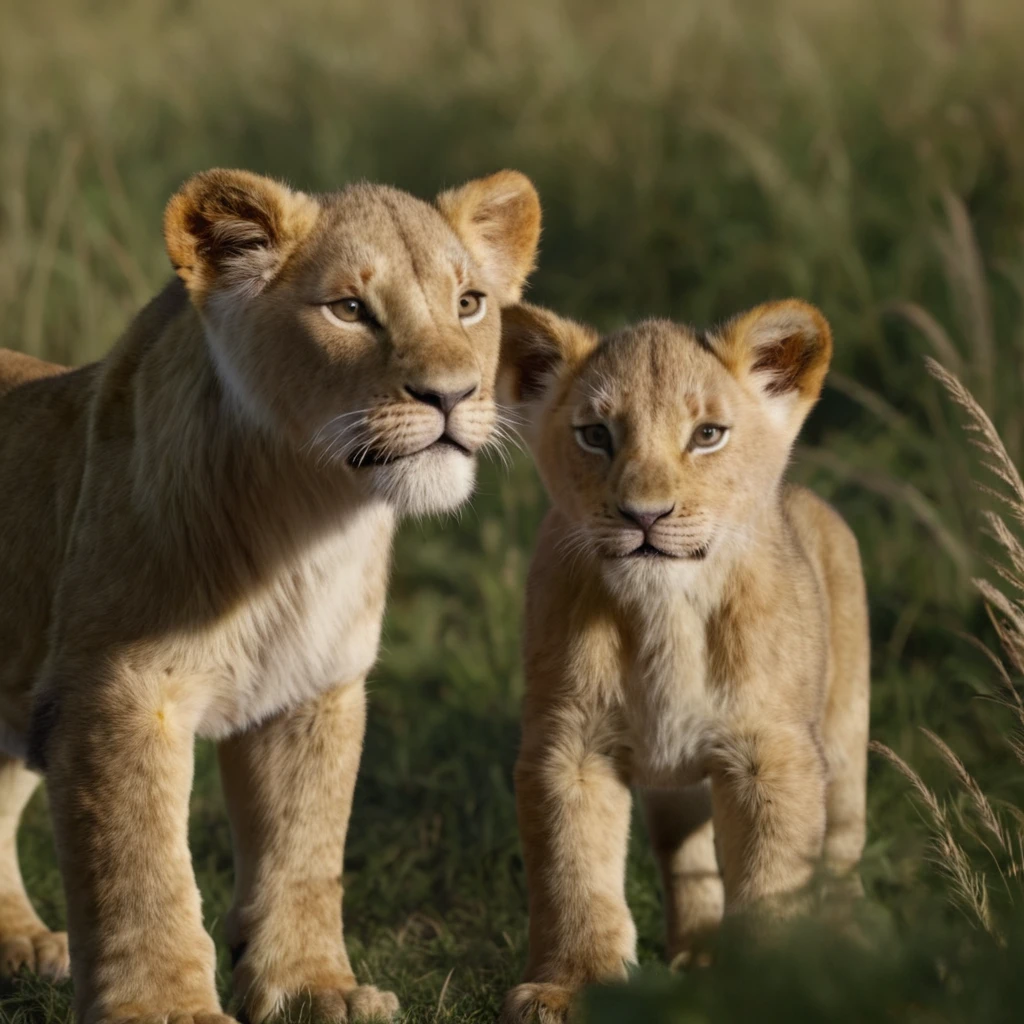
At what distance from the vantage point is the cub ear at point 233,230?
3.49 meters

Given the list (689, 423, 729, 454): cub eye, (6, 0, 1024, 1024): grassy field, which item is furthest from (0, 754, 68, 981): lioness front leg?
(689, 423, 729, 454): cub eye

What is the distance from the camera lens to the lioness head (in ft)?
10.9

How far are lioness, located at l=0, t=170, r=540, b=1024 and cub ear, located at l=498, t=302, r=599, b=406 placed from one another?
0.16m

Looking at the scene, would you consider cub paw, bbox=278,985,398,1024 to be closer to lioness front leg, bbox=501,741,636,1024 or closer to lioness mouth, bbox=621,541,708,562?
lioness front leg, bbox=501,741,636,1024

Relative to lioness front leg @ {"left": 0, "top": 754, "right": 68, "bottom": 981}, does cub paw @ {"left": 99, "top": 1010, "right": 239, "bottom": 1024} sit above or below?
above

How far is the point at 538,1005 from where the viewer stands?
3.46 meters

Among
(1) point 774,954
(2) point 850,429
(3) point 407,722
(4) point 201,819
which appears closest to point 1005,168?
(2) point 850,429

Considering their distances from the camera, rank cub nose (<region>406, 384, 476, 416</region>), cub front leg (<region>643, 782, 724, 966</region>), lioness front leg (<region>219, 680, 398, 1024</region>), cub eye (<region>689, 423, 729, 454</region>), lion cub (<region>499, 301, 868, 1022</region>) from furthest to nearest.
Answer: cub front leg (<region>643, 782, 724, 966</region>) → lioness front leg (<region>219, 680, 398, 1024</region>) → cub eye (<region>689, 423, 729, 454</region>) → lion cub (<region>499, 301, 868, 1022</region>) → cub nose (<region>406, 384, 476, 416</region>)

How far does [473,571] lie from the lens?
6.39m

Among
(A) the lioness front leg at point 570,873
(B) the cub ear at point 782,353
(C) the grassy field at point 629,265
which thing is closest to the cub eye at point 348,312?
(B) the cub ear at point 782,353

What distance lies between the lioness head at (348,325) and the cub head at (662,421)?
0.92 ft

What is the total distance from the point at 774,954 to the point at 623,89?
6868 mm

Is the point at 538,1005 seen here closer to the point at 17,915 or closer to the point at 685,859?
the point at 685,859

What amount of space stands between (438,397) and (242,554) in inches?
23.1
